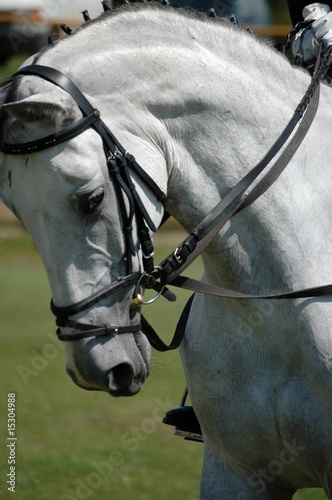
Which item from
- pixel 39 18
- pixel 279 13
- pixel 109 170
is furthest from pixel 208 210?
pixel 279 13

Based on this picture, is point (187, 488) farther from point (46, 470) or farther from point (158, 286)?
point (158, 286)

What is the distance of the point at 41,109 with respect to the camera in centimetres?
305

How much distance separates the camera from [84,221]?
10.3ft

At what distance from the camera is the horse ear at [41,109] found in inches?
119

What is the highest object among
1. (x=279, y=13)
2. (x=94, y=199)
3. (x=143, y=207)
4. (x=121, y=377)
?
(x=94, y=199)

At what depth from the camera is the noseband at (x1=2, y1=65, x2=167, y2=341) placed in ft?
10.2

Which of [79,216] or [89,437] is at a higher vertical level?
[79,216]

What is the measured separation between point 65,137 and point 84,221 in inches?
10.8

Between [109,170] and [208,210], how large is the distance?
463 millimetres

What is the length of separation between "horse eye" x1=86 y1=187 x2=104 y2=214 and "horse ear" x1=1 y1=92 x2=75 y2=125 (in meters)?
0.25

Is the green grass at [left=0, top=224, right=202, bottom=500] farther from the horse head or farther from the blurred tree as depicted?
the blurred tree

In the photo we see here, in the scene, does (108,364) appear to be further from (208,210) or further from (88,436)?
(88,436)

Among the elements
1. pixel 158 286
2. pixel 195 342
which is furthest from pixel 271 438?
pixel 158 286

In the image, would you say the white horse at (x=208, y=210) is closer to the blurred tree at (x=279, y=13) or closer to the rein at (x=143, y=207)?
the rein at (x=143, y=207)
